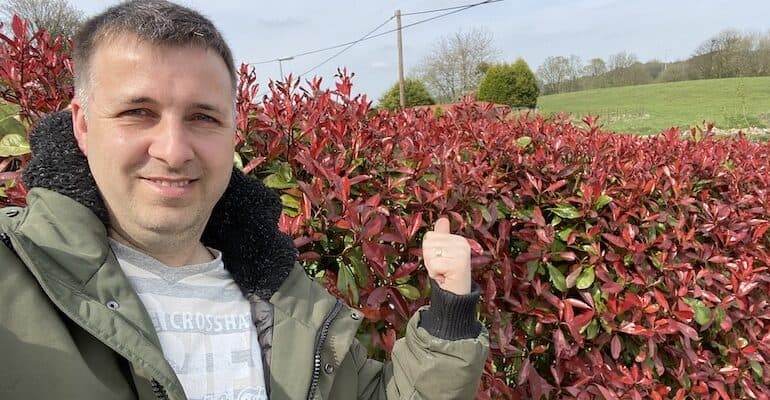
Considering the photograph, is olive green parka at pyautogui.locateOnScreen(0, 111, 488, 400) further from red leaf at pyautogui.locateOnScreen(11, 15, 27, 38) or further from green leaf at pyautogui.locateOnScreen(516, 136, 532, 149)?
green leaf at pyautogui.locateOnScreen(516, 136, 532, 149)

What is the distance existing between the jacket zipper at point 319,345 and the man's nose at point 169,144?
0.52 metres

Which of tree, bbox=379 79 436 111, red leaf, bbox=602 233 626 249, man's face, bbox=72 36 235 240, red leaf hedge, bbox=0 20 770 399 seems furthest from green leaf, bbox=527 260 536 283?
tree, bbox=379 79 436 111

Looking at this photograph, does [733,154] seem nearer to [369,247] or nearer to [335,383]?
[369,247]

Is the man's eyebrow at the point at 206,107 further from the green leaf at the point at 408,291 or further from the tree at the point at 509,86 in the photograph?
the tree at the point at 509,86

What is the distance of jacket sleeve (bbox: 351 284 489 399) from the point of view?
1.37 metres

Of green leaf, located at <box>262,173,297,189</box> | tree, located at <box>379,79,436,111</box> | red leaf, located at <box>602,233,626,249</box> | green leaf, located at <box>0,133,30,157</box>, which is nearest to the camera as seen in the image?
green leaf, located at <box>0,133,30,157</box>

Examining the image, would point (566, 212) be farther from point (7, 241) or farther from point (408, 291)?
point (7, 241)

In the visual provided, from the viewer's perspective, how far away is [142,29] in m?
1.16

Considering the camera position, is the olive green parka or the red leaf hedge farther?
the red leaf hedge

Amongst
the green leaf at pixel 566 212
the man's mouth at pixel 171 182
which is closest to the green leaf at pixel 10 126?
the man's mouth at pixel 171 182

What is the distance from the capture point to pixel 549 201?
2.24 meters

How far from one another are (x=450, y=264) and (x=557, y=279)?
90cm

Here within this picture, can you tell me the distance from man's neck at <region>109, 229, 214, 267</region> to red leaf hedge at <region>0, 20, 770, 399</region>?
355 millimetres

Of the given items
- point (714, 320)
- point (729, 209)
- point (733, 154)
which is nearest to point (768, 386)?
point (714, 320)
